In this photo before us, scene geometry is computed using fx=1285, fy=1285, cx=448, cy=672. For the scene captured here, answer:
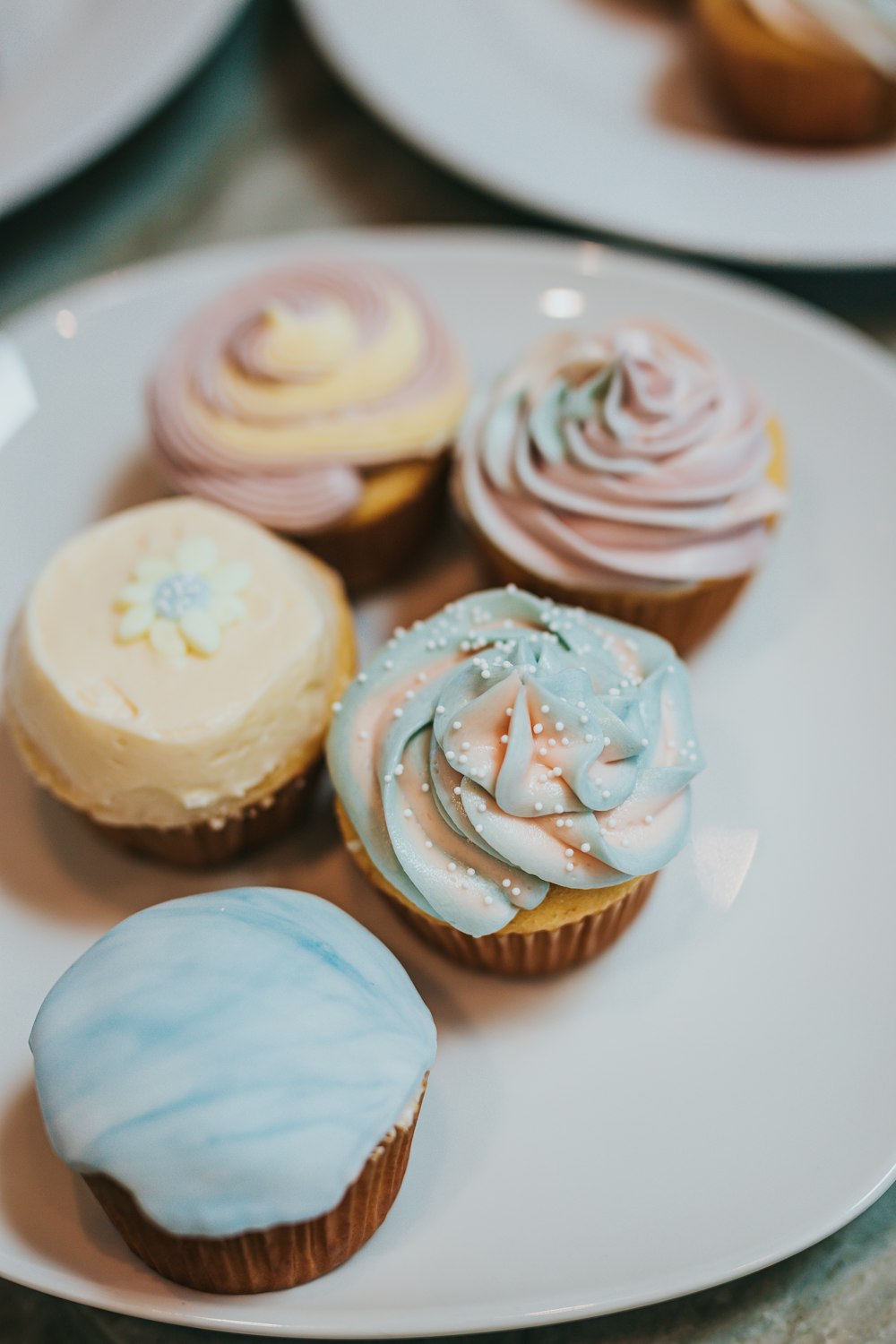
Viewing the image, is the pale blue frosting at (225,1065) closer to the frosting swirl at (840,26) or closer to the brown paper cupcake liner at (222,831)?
the brown paper cupcake liner at (222,831)

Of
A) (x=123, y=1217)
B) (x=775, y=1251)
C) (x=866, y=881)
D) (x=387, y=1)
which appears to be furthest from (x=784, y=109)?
(x=123, y=1217)

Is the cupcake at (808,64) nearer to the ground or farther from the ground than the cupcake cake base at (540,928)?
farther from the ground

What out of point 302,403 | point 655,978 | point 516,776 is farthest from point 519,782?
point 302,403

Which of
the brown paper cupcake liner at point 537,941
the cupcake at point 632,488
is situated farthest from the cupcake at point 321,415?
the brown paper cupcake liner at point 537,941

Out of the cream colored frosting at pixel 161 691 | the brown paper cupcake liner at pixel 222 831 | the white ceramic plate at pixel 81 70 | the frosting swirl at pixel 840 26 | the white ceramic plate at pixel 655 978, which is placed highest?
the white ceramic plate at pixel 81 70

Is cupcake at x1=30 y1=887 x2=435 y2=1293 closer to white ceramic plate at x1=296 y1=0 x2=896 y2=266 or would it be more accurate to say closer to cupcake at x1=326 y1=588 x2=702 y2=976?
cupcake at x1=326 y1=588 x2=702 y2=976

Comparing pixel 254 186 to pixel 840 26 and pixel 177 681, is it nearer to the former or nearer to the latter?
pixel 840 26
